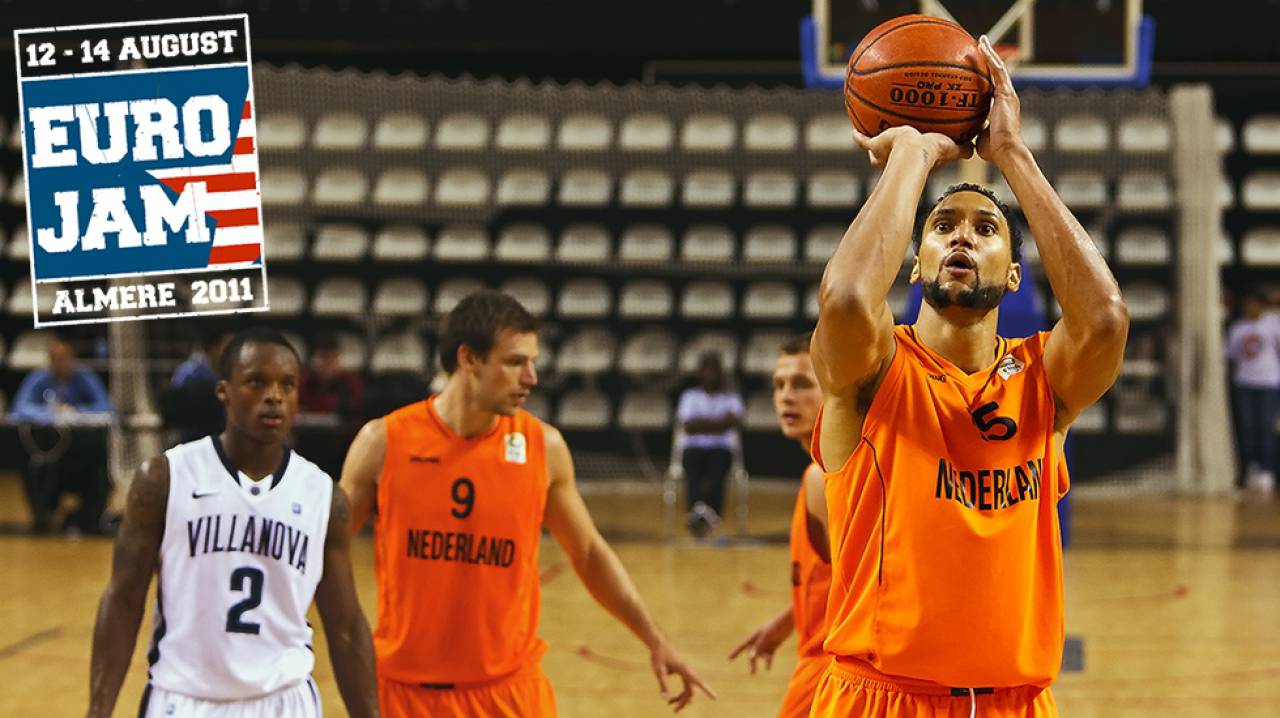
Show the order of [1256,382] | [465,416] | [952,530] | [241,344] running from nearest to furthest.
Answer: [952,530] < [241,344] < [465,416] < [1256,382]

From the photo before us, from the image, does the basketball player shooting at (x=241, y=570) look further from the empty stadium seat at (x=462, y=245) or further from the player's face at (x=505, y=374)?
the empty stadium seat at (x=462, y=245)

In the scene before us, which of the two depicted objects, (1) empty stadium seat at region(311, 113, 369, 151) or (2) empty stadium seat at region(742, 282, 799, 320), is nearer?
(2) empty stadium seat at region(742, 282, 799, 320)

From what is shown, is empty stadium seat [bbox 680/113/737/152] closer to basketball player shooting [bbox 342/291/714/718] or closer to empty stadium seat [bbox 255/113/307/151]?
empty stadium seat [bbox 255/113/307/151]

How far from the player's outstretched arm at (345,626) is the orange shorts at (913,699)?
3.56ft

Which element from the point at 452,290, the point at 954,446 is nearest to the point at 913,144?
the point at 954,446

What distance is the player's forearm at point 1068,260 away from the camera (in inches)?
91.0

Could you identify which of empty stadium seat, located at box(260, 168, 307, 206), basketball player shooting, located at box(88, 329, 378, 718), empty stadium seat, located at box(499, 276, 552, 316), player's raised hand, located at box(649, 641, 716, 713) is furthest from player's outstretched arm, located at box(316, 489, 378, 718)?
empty stadium seat, located at box(260, 168, 307, 206)

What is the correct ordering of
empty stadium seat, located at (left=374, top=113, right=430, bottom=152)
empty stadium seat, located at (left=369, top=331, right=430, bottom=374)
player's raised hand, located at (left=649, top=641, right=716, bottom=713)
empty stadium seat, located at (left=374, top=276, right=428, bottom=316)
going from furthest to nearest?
empty stadium seat, located at (left=374, top=113, right=430, bottom=152) < empty stadium seat, located at (left=374, top=276, right=428, bottom=316) < empty stadium seat, located at (left=369, top=331, right=430, bottom=374) < player's raised hand, located at (left=649, top=641, right=716, bottom=713)

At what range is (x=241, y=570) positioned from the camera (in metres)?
3.02

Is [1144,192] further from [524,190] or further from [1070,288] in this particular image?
[1070,288]

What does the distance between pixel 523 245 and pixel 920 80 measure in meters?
10.7

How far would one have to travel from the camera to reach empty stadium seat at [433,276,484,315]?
13.0 metres

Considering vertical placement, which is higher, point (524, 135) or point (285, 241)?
point (524, 135)

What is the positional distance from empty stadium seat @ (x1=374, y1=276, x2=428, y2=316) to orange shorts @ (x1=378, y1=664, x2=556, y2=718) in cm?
969
